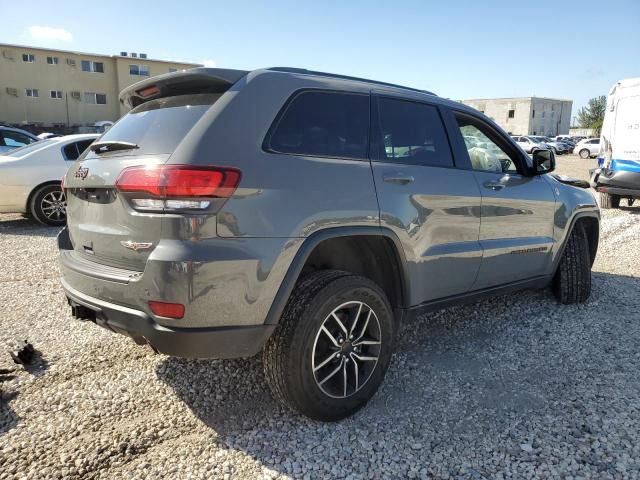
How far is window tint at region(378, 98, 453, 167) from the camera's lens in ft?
9.92

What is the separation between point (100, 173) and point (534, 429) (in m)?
2.75

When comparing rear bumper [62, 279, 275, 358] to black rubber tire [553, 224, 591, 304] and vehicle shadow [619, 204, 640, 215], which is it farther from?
vehicle shadow [619, 204, 640, 215]

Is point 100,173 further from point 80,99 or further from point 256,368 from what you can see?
point 80,99

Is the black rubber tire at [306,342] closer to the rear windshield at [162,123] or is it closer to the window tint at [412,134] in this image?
the window tint at [412,134]

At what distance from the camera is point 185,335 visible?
221cm

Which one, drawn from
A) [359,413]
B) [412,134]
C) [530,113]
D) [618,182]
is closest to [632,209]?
[618,182]

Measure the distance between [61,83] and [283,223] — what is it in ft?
151

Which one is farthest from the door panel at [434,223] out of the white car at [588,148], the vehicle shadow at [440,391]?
the white car at [588,148]

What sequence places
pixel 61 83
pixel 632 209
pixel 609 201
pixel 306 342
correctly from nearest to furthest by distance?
pixel 306 342, pixel 609 201, pixel 632 209, pixel 61 83

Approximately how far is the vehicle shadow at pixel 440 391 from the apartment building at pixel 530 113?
7957cm

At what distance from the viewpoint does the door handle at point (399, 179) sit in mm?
2830

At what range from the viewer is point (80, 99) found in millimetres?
41688

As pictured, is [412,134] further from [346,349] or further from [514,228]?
[346,349]

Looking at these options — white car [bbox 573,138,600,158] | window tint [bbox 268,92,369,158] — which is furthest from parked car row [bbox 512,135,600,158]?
window tint [bbox 268,92,369,158]
